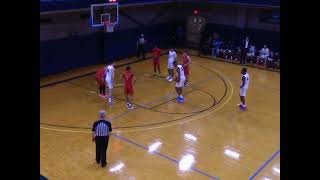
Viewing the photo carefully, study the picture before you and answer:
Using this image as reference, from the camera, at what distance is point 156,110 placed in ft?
46.3

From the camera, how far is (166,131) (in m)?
12.2

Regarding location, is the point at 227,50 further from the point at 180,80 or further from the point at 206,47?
the point at 180,80

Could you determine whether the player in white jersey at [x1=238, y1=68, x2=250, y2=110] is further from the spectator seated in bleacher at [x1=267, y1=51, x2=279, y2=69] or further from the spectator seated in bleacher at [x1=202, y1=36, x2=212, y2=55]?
the spectator seated in bleacher at [x1=202, y1=36, x2=212, y2=55]

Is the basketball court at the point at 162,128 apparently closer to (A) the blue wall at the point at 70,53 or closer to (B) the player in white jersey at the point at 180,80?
(B) the player in white jersey at the point at 180,80

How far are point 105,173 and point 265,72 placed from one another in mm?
13754

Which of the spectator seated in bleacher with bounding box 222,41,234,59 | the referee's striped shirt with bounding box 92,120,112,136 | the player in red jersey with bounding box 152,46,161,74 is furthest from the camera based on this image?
the spectator seated in bleacher with bounding box 222,41,234,59

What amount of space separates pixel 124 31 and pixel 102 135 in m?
14.6

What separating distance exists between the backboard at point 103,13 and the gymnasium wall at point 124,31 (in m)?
0.68

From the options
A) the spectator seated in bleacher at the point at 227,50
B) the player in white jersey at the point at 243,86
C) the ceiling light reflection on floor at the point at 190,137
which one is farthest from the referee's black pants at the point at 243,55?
the ceiling light reflection on floor at the point at 190,137

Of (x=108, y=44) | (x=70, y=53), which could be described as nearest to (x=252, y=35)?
(x=108, y=44)

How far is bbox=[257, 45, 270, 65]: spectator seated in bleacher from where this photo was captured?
2153 centimetres

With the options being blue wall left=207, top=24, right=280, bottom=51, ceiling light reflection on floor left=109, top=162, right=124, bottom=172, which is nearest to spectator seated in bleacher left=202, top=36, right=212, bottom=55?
blue wall left=207, top=24, right=280, bottom=51
